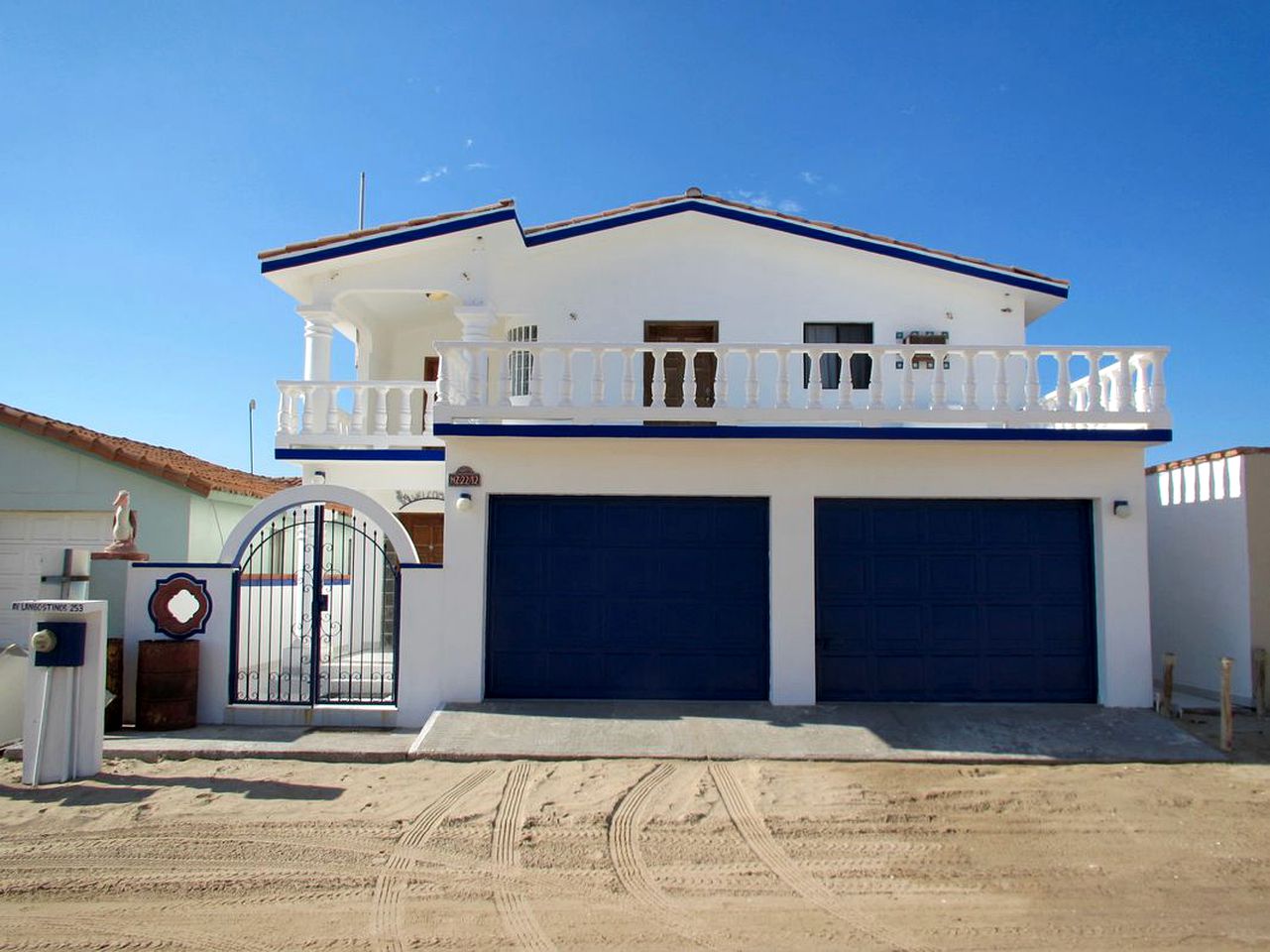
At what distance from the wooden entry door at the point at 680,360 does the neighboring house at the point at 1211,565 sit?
21.3 ft

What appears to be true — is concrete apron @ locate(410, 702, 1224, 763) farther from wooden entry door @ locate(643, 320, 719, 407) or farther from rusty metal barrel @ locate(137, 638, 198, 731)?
wooden entry door @ locate(643, 320, 719, 407)

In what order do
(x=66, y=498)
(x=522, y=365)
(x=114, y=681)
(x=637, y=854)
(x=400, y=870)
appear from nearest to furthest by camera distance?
(x=400, y=870)
(x=637, y=854)
(x=114, y=681)
(x=522, y=365)
(x=66, y=498)

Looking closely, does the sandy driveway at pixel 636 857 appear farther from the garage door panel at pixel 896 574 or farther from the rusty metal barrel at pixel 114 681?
the garage door panel at pixel 896 574

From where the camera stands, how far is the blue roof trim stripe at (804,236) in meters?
12.4

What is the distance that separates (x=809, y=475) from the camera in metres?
9.52

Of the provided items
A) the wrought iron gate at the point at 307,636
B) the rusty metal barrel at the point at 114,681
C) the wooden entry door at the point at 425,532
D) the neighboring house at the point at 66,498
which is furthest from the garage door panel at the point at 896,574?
the neighboring house at the point at 66,498

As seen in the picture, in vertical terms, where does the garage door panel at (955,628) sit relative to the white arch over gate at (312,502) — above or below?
below

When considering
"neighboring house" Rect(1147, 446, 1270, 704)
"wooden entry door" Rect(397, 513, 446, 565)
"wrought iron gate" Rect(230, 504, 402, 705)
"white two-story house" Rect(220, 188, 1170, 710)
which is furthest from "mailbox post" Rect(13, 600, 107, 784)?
"neighboring house" Rect(1147, 446, 1270, 704)

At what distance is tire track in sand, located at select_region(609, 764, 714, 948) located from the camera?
4707mm

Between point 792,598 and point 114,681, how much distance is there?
722 centimetres

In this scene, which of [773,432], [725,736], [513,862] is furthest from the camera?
[773,432]

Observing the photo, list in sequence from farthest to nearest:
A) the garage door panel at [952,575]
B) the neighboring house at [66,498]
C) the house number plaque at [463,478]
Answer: the neighboring house at [66,498] → the garage door panel at [952,575] → the house number plaque at [463,478]

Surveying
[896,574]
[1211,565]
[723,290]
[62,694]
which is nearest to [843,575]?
[896,574]

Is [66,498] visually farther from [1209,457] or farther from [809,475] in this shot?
[1209,457]
